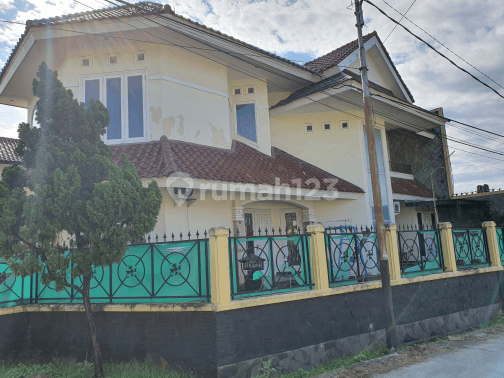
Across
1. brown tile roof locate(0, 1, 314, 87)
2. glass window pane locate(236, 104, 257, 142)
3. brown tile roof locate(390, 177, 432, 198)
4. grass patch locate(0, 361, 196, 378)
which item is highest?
brown tile roof locate(0, 1, 314, 87)

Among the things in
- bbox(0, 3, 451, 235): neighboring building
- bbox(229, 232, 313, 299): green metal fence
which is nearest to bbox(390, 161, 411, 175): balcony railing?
bbox(0, 3, 451, 235): neighboring building

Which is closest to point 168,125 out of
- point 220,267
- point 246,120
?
point 246,120

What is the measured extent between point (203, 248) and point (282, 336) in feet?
6.01

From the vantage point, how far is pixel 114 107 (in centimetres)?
935

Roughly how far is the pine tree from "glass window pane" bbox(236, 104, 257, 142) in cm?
608

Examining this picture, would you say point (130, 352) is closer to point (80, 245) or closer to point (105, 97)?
point (80, 245)

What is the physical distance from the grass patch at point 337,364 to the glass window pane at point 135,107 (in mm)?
6136

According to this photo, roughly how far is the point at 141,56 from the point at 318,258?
21.7ft

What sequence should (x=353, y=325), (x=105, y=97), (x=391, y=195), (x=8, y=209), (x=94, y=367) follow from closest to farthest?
(x=8, y=209)
(x=94, y=367)
(x=353, y=325)
(x=105, y=97)
(x=391, y=195)

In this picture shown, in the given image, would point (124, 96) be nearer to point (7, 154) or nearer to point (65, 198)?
point (65, 198)

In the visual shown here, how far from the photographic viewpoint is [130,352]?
5750 millimetres

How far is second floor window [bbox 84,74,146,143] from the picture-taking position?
9.18m

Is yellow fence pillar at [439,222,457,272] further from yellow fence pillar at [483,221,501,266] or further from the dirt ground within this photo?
yellow fence pillar at [483,221,501,266]

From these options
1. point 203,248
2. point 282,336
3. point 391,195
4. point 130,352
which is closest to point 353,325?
point 282,336
